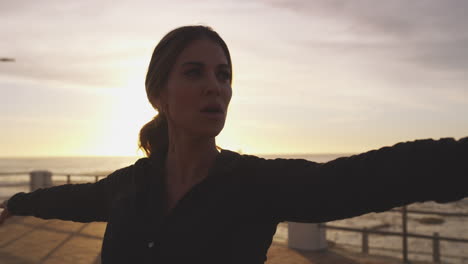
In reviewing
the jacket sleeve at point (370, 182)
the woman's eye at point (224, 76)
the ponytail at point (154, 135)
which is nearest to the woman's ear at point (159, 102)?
the ponytail at point (154, 135)

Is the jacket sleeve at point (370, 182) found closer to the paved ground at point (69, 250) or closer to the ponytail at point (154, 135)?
the ponytail at point (154, 135)

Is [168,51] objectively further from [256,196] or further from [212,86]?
[256,196]

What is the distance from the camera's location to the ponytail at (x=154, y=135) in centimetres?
219

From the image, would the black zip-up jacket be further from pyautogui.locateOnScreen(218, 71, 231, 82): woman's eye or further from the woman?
pyautogui.locateOnScreen(218, 71, 231, 82): woman's eye

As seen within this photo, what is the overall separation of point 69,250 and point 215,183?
7701mm

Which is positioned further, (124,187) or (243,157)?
(124,187)

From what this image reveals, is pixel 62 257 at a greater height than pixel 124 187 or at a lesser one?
lesser

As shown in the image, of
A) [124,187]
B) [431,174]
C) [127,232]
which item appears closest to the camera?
[431,174]

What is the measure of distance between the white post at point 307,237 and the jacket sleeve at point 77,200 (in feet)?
21.3

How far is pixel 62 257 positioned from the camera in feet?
→ 25.3

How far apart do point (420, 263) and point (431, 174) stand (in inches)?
282

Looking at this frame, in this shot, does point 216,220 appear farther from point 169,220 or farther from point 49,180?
point 49,180

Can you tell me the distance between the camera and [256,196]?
148 cm

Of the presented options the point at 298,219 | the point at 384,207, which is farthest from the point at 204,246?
the point at 384,207
